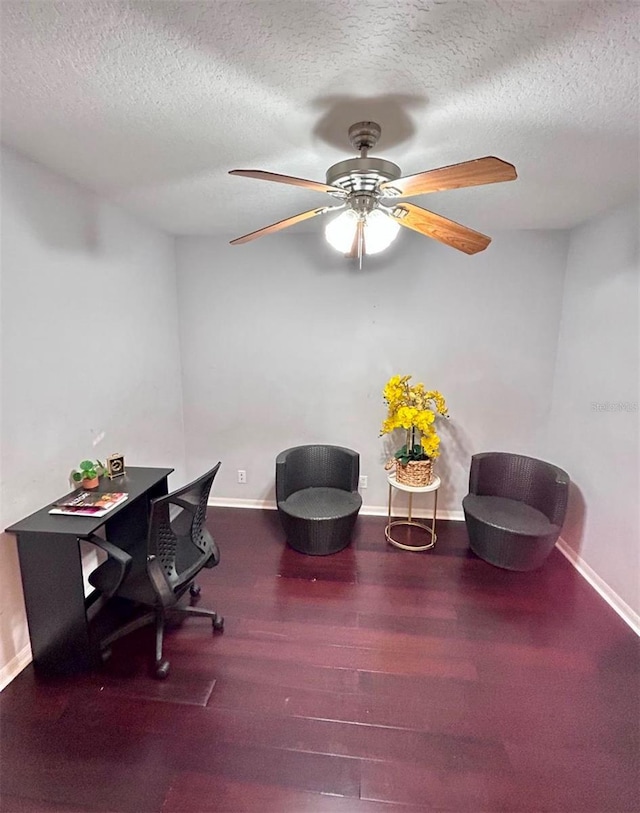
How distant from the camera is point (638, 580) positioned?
2240 mm

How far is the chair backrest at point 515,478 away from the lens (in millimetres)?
2865

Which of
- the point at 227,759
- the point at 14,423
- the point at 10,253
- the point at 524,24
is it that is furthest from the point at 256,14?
the point at 227,759

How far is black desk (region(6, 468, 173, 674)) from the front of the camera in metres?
1.78

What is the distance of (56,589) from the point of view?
1811mm

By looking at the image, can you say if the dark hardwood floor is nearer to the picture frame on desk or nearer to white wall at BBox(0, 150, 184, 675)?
white wall at BBox(0, 150, 184, 675)

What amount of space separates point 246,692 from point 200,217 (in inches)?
114

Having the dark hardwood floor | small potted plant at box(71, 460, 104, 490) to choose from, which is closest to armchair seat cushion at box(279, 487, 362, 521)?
the dark hardwood floor

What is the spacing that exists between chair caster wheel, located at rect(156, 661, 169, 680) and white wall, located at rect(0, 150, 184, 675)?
70 cm

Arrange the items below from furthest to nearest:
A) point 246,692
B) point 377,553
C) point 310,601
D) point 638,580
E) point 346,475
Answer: point 346,475, point 377,553, point 310,601, point 638,580, point 246,692

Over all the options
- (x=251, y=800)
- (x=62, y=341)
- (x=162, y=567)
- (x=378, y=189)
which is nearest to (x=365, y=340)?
(x=378, y=189)

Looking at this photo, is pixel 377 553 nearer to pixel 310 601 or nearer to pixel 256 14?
pixel 310 601

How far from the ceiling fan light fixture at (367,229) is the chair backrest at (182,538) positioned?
1.28 metres

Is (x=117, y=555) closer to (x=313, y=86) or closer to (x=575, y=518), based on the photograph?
(x=313, y=86)

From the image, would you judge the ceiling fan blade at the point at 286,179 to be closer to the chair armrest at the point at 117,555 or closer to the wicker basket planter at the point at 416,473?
the chair armrest at the point at 117,555
